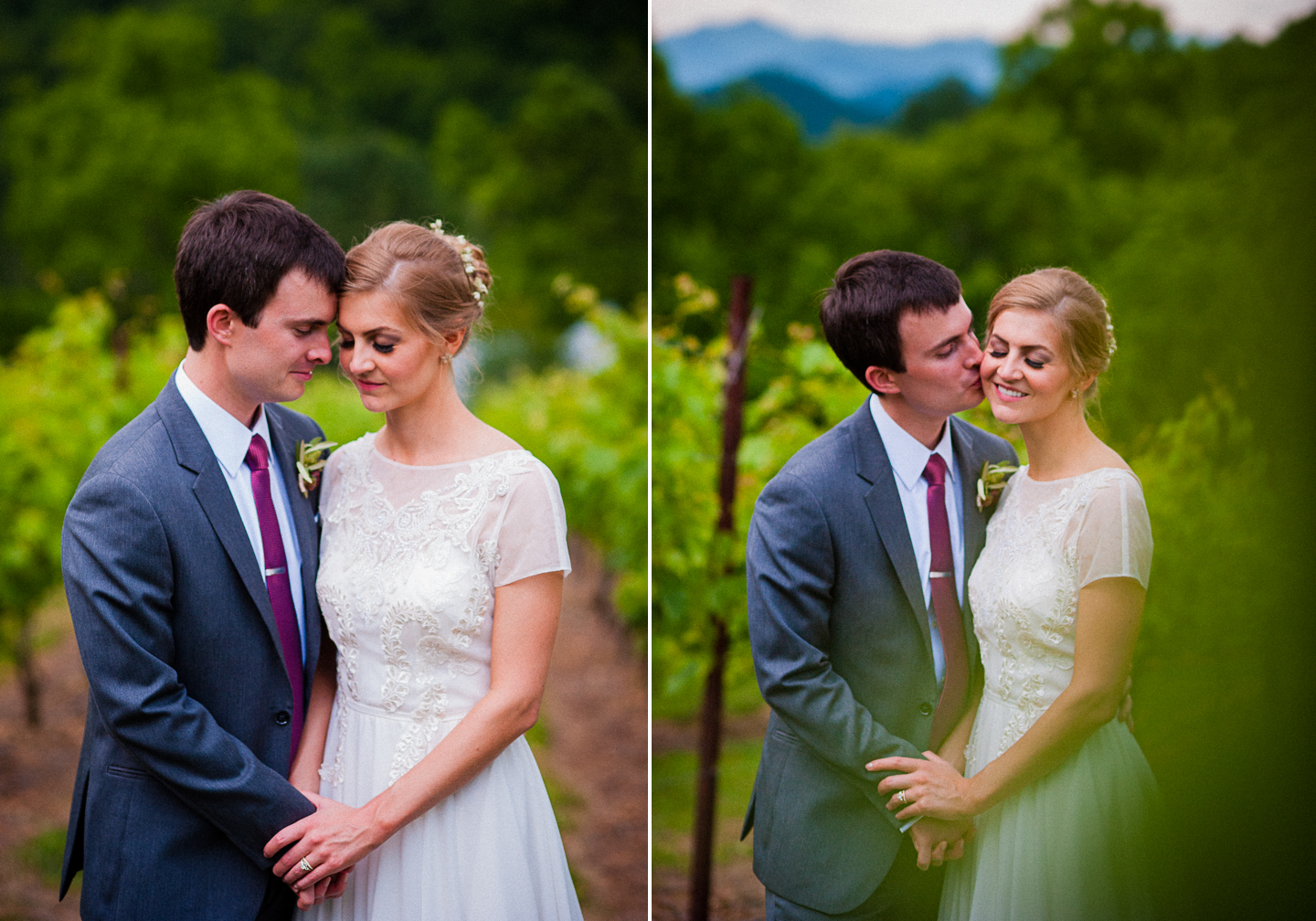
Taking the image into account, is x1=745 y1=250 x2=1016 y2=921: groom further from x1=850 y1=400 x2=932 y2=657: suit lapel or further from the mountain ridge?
the mountain ridge

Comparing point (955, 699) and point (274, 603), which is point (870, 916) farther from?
point (274, 603)

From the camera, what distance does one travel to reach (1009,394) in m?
1.92

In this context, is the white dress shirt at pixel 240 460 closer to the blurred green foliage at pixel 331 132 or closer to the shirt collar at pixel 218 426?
the shirt collar at pixel 218 426

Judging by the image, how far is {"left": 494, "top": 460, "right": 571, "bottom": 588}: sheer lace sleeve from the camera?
1.91m

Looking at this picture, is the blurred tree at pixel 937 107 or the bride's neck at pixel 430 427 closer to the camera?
the bride's neck at pixel 430 427

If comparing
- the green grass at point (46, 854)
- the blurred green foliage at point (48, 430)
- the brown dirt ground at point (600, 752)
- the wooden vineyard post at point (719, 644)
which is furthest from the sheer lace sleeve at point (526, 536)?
the green grass at point (46, 854)

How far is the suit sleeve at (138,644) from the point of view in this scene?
1729 millimetres

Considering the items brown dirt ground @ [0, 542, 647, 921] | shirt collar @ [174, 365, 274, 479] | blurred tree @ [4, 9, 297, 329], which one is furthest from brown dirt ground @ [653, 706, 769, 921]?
blurred tree @ [4, 9, 297, 329]

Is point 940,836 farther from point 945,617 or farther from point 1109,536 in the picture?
point 1109,536

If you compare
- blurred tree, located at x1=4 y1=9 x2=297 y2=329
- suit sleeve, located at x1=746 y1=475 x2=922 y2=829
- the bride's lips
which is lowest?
suit sleeve, located at x1=746 y1=475 x2=922 y2=829

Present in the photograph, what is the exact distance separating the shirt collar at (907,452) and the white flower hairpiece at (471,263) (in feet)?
2.76

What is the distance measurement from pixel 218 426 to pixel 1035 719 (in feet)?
5.38

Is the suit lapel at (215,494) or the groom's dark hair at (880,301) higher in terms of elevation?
the groom's dark hair at (880,301)

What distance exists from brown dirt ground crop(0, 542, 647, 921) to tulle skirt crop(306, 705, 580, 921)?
214 cm
